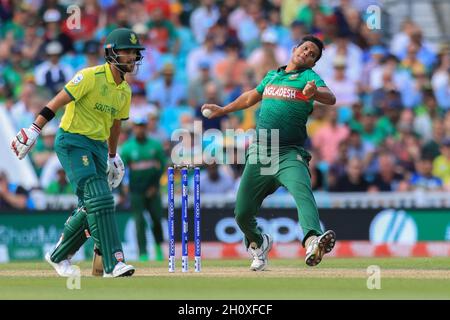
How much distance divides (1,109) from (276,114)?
28.5 ft

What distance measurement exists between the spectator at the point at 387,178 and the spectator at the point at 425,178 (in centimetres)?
16

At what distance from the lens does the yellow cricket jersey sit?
9727 millimetres

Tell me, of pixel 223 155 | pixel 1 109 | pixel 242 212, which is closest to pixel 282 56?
pixel 223 155

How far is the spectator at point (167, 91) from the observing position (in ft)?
58.9

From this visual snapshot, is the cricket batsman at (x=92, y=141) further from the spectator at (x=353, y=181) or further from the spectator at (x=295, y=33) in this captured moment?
the spectator at (x=295, y=33)

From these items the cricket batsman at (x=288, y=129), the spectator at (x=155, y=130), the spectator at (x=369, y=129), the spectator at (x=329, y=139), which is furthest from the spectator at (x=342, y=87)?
the cricket batsman at (x=288, y=129)

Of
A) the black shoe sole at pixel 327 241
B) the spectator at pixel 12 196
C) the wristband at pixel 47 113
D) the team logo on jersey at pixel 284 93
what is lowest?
the black shoe sole at pixel 327 241

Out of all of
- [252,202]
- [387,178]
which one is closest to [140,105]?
[387,178]

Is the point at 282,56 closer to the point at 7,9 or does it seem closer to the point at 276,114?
the point at 7,9

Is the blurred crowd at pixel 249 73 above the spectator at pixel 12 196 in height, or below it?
above

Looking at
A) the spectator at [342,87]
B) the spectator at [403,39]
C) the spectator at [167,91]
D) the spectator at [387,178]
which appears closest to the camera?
the spectator at [387,178]

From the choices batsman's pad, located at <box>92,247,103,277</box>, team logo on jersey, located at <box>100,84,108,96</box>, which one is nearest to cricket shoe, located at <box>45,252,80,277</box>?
batsman's pad, located at <box>92,247,103,277</box>

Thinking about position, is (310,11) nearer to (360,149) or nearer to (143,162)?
(360,149)

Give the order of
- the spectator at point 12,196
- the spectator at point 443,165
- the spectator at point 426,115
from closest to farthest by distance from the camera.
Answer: the spectator at point 12,196 → the spectator at point 443,165 → the spectator at point 426,115
